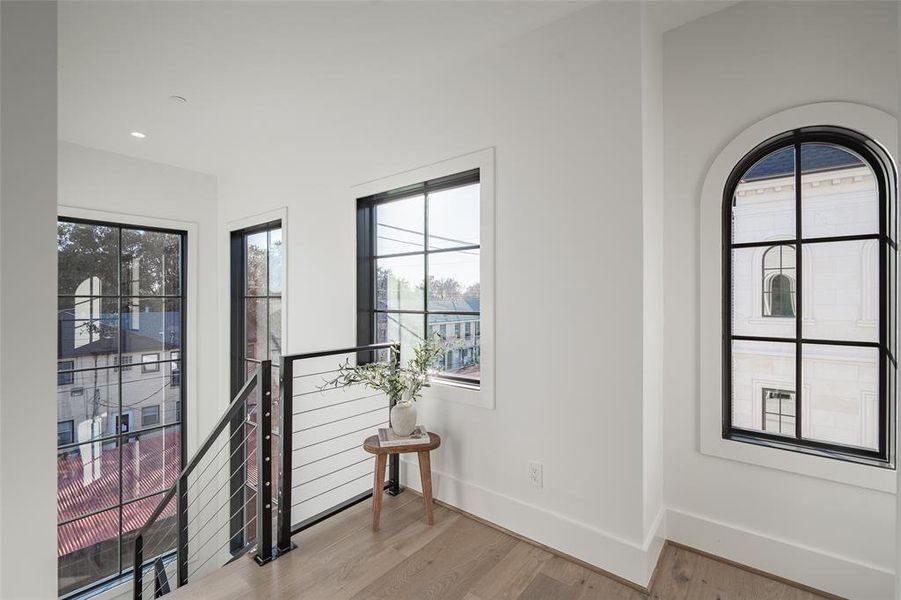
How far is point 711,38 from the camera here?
6.69 feet

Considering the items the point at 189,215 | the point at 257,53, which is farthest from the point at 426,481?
the point at 189,215

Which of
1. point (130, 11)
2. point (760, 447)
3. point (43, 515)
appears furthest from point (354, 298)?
point (760, 447)

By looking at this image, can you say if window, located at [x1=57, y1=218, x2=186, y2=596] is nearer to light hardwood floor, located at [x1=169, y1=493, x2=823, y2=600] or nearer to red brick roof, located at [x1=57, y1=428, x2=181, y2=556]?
red brick roof, located at [x1=57, y1=428, x2=181, y2=556]

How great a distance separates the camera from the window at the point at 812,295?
175 centimetres

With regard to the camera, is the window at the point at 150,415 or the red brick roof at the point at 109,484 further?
the window at the point at 150,415

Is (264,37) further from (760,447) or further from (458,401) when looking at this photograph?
(760,447)

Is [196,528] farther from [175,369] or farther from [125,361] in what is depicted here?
[125,361]

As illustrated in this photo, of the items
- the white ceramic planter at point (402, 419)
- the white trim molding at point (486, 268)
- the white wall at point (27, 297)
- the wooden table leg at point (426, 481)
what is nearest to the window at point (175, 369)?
the white ceramic planter at point (402, 419)

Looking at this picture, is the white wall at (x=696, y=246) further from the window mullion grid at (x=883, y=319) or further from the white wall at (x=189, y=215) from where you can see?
the white wall at (x=189, y=215)

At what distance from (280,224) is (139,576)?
2804 mm

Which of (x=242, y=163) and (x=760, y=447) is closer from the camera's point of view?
(x=760, y=447)

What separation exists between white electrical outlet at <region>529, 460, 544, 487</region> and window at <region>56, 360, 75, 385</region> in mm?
3886

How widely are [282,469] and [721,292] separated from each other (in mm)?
2360

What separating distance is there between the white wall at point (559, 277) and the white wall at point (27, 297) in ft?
5.85
